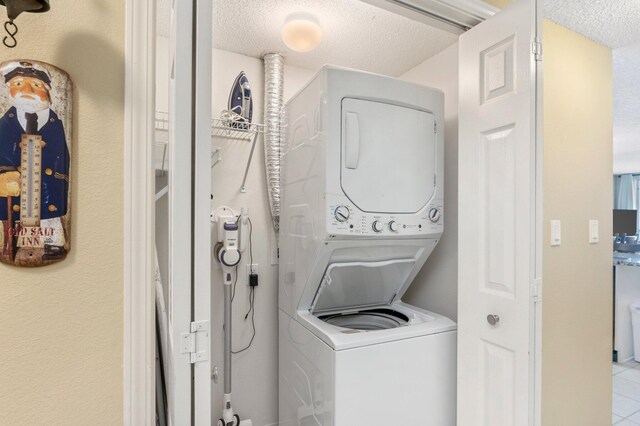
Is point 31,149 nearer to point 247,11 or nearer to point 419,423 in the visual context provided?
point 247,11

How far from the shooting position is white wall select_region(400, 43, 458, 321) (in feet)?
7.01

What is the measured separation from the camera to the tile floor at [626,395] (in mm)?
2604

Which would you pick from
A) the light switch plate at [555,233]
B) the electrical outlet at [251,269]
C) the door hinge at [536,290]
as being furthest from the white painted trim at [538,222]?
the electrical outlet at [251,269]

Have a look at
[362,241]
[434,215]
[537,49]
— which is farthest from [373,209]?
[537,49]

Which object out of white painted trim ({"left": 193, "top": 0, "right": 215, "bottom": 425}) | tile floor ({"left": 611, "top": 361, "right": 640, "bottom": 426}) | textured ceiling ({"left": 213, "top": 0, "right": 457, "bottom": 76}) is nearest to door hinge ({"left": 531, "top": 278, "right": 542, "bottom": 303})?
white painted trim ({"left": 193, "top": 0, "right": 215, "bottom": 425})

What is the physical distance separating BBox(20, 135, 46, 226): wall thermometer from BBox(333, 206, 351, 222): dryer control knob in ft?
3.71

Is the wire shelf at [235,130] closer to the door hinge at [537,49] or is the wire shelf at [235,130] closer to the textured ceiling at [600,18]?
the door hinge at [537,49]

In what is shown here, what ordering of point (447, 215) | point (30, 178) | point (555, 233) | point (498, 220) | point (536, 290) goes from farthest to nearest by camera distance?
point (447, 215), point (555, 233), point (498, 220), point (536, 290), point (30, 178)

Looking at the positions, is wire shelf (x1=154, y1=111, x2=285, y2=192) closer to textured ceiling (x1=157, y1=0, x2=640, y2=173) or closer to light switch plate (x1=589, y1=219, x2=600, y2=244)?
textured ceiling (x1=157, y1=0, x2=640, y2=173)

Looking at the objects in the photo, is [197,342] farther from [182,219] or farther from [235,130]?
Result: [235,130]

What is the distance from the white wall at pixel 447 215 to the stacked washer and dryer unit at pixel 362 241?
21 cm

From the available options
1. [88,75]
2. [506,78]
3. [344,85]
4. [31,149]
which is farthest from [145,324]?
[506,78]

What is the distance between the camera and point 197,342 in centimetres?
84

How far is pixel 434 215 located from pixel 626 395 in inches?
107
